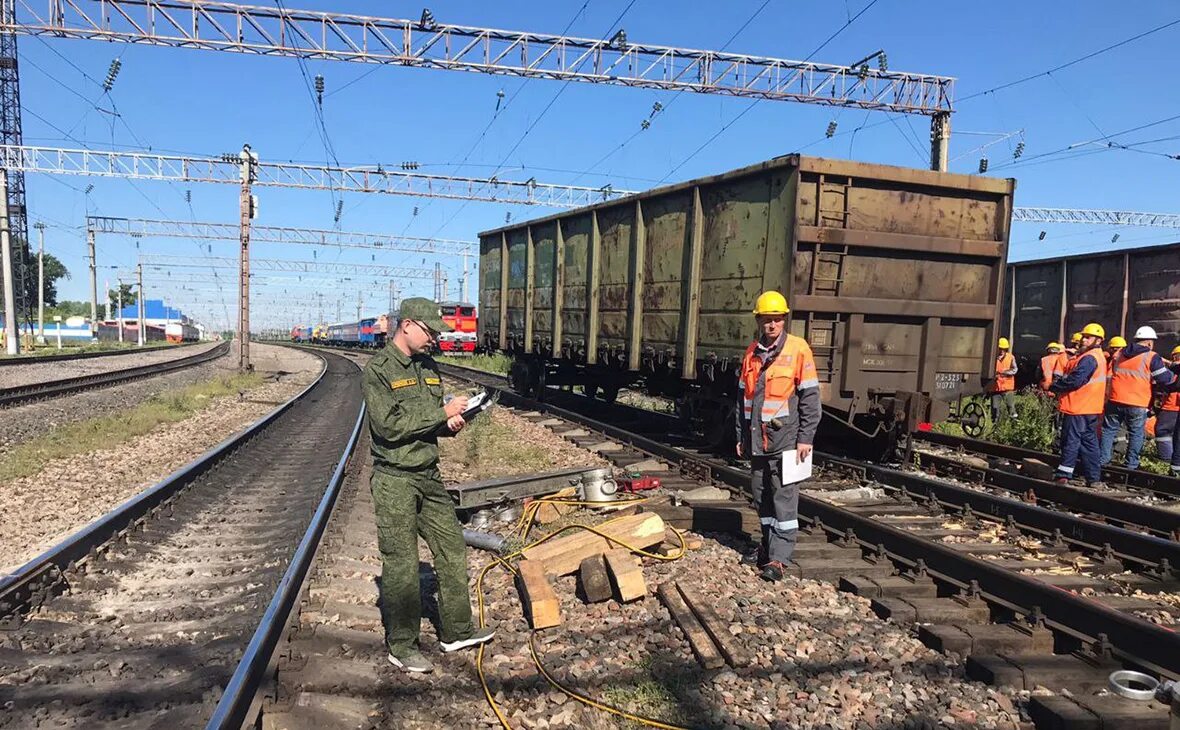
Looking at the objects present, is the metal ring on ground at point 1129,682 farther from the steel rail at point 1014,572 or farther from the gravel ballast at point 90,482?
the gravel ballast at point 90,482

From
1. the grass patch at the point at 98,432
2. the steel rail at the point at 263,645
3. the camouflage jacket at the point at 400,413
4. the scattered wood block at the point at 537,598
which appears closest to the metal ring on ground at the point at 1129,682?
the scattered wood block at the point at 537,598

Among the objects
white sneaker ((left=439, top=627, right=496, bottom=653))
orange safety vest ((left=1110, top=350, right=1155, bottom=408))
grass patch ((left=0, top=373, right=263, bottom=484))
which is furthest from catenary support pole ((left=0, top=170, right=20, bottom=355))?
orange safety vest ((left=1110, top=350, right=1155, bottom=408))

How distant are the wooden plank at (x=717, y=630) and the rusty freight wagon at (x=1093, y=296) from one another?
1183 centimetres

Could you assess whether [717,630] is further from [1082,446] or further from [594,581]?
[1082,446]

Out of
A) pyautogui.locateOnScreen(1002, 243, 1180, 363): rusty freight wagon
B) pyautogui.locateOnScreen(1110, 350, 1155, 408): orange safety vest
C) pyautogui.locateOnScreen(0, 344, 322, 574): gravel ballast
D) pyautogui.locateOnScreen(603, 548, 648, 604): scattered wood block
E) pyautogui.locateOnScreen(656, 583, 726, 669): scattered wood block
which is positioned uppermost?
pyautogui.locateOnScreen(1002, 243, 1180, 363): rusty freight wagon

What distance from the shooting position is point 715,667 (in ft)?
11.9

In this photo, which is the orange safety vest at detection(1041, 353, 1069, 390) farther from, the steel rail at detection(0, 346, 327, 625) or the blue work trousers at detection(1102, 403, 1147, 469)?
the steel rail at detection(0, 346, 327, 625)

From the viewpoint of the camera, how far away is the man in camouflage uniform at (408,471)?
12.2ft

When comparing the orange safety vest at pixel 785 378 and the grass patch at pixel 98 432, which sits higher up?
the orange safety vest at pixel 785 378

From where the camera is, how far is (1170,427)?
9531 mm

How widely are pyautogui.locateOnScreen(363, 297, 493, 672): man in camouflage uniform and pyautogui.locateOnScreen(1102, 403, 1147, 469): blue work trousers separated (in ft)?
27.7

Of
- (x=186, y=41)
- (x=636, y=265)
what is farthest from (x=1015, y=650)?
(x=186, y=41)

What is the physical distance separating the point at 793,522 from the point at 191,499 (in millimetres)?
5603

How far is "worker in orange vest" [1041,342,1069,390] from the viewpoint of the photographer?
1148cm
